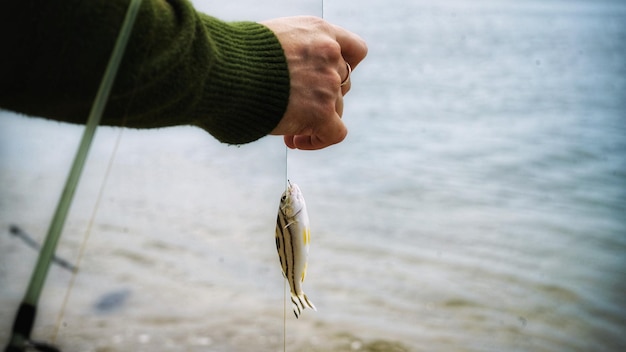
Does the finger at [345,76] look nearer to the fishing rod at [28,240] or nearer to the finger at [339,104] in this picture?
the finger at [339,104]

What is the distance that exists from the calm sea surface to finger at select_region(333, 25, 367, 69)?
214 mm

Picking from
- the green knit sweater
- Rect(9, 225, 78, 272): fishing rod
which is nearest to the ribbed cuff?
the green knit sweater

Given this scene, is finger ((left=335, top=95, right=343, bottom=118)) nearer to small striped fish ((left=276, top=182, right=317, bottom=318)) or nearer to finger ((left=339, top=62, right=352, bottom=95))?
finger ((left=339, top=62, right=352, bottom=95))

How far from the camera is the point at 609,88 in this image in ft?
13.0

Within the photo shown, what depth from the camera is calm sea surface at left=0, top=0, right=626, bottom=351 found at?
1.14m

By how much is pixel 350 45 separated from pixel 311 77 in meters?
A: 0.19

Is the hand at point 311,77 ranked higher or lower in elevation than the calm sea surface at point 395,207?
higher

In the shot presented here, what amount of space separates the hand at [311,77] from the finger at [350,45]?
27 mm

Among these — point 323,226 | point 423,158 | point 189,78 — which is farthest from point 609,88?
point 189,78

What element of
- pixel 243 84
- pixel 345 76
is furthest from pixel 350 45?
pixel 243 84

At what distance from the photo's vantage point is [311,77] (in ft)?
3.40

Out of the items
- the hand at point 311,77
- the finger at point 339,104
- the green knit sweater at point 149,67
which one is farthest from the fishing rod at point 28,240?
the finger at point 339,104

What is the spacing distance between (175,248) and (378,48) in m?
2.34

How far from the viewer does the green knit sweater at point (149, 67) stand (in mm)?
648
